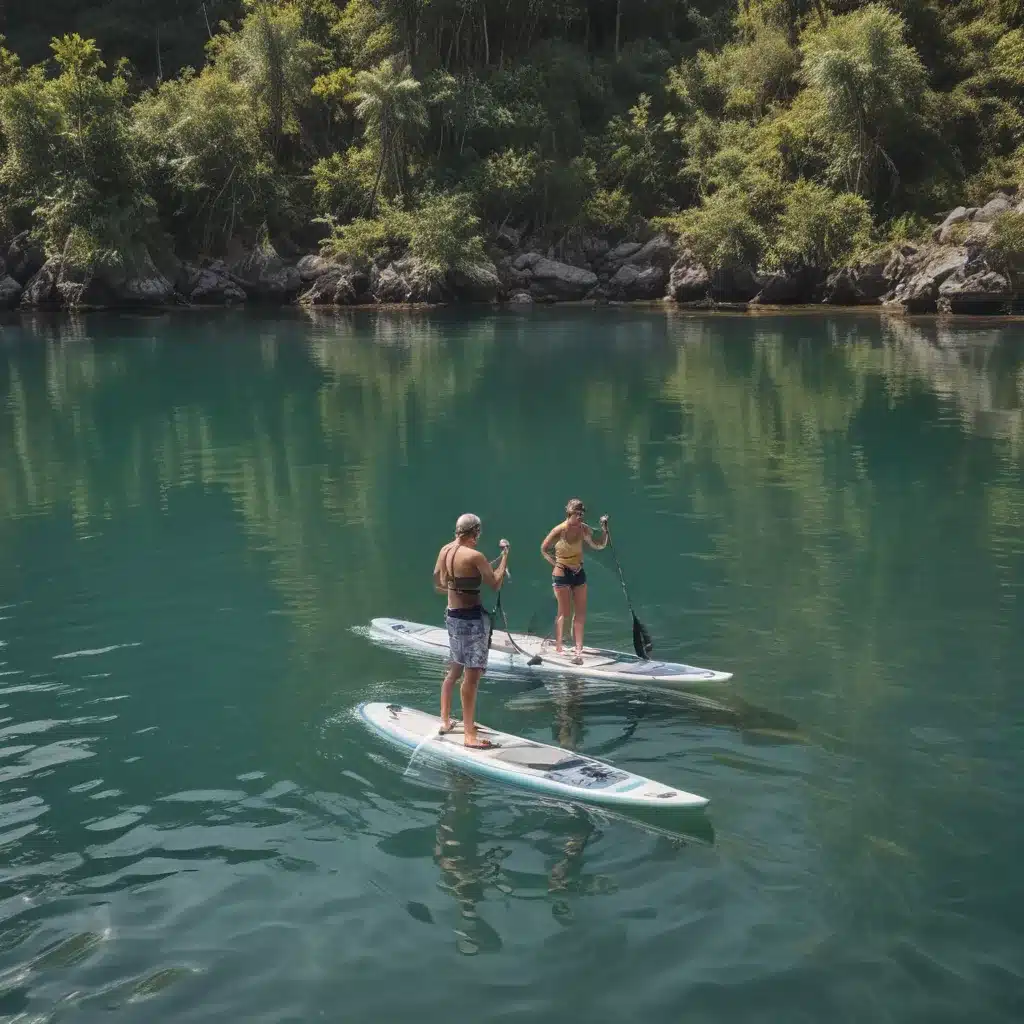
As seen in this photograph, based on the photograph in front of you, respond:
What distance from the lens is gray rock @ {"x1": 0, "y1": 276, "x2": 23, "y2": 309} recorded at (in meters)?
65.7

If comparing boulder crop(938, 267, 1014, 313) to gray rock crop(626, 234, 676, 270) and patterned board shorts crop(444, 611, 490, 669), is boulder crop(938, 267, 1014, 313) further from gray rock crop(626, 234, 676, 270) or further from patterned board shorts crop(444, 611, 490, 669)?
patterned board shorts crop(444, 611, 490, 669)

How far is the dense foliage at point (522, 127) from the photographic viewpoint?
59688 mm

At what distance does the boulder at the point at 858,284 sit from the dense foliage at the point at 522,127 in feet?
4.11

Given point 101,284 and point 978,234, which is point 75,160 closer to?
point 101,284

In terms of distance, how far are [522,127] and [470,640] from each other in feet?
213

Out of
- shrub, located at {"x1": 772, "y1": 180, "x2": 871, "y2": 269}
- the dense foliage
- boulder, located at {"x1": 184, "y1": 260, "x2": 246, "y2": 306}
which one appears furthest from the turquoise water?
boulder, located at {"x1": 184, "y1": 260, "x2": 246, "y2": 306}

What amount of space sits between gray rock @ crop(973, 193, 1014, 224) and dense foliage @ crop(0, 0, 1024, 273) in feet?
10.9

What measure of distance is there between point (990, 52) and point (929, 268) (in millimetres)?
15101

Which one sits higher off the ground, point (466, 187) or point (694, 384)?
point (466, 187)

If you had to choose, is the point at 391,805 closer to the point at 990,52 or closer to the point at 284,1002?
the point at 284,1002

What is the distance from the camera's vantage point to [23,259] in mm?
66875

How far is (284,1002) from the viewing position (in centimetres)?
679

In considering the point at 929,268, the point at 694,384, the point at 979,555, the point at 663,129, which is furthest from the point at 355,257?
the point at 979,555

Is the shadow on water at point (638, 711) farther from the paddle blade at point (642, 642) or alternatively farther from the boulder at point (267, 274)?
the boulder at point (267, 274)
